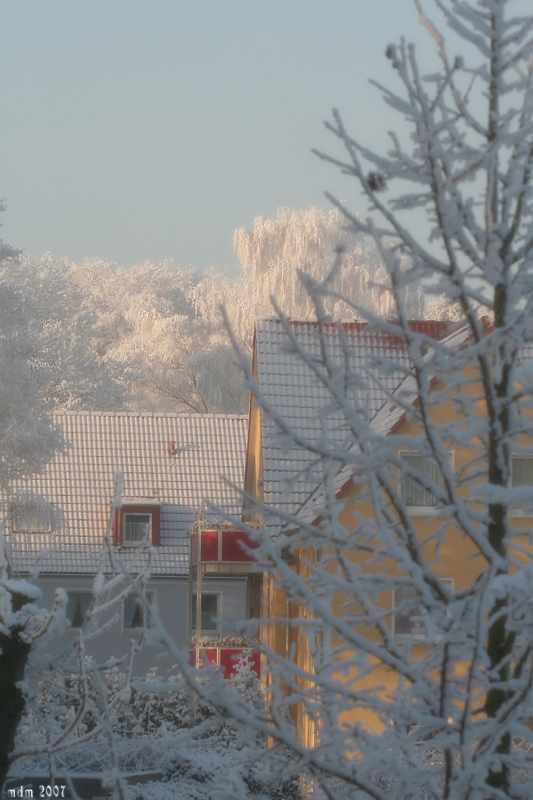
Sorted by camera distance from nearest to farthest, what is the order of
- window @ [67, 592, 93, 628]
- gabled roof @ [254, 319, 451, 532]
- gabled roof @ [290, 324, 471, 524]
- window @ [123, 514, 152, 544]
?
gabled roof @ [290, 324, 471, 524] < gabled roof @ [254, 319, 451, 532] < window @ [67, 592, 93, 628] < window @ [123, 514, 152, 544]

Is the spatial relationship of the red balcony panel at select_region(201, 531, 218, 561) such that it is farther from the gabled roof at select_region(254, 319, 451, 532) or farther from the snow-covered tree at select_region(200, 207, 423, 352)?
the snow-covered tree at select_region(200, 207, 423, 352)

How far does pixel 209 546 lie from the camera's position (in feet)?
A: 61.4

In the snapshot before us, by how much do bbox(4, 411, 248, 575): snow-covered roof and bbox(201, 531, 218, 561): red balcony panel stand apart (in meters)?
3.66

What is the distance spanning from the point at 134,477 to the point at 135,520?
53.7 inches

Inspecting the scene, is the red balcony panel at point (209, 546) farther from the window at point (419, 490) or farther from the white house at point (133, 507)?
the window at point (419, 490)

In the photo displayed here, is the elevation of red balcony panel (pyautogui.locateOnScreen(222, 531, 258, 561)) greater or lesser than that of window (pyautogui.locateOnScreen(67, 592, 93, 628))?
greater

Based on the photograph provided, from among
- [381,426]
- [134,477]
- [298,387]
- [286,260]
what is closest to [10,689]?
[381,426]

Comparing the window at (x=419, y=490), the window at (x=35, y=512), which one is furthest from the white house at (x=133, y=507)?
the window at (x=419, y=490)

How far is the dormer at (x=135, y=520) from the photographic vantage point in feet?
77.0

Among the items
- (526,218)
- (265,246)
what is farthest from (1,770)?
(265,246)

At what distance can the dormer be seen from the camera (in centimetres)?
2347

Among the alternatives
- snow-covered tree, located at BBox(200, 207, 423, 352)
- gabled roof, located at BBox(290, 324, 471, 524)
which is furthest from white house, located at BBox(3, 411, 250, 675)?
snow-covered tree, located at BBox(200, 207, 423, 352)

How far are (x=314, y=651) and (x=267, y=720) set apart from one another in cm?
71

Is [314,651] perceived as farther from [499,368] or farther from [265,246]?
[265,246]
